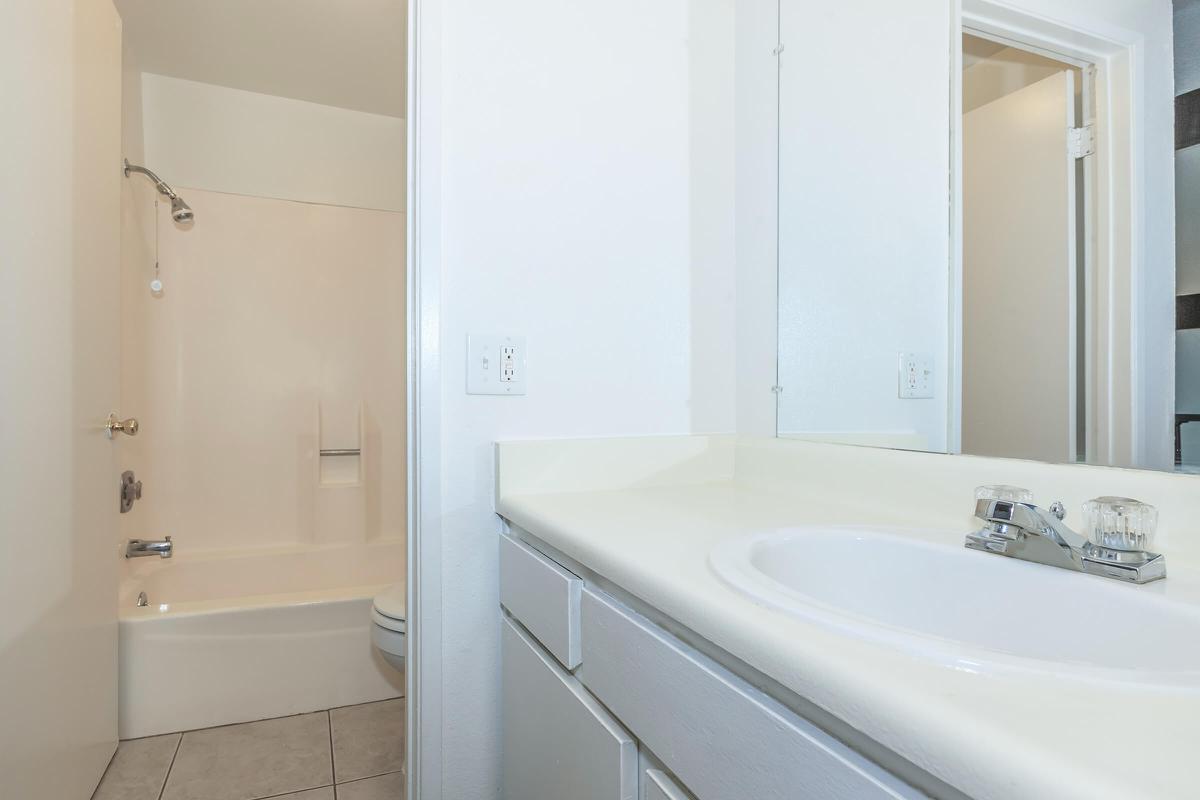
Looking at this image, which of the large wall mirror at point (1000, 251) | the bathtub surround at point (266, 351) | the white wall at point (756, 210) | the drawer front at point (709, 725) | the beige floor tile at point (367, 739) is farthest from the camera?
the bathtub surround at point (266, 351)

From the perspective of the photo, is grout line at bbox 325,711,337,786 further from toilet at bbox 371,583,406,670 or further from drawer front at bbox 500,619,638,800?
drawer front at bbox 500,619,638,800

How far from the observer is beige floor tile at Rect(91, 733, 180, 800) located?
153 cm

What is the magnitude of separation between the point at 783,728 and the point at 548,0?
4.29ft

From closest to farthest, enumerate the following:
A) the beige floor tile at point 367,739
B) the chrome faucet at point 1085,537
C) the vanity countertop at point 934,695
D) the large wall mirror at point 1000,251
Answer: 1. the vanity countertop at point 934,695
2. the chrome faucet at point 1085,537
3. the large wall mirror at point 1000,251
4. the beige floor tile at point 367,739

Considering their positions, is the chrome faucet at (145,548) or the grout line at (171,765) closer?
the grout line at (171,765)

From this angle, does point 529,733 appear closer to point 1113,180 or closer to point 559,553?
point 559,553

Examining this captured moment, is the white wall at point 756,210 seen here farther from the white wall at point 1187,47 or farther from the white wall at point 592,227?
the white wall at point 1187,47

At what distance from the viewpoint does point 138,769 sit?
64.4 inches

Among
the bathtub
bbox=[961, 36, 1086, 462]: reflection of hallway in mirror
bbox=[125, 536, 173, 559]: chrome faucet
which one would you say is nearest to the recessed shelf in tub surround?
bbox=[125, 536, 173, 559]: chrome faucet

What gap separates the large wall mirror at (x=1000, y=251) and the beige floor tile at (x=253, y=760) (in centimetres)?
151

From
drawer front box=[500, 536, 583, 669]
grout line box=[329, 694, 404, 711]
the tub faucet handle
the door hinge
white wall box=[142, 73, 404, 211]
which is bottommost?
grout line box=[329, 694, 404, 711]

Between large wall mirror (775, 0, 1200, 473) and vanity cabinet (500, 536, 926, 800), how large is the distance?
0.57 meters

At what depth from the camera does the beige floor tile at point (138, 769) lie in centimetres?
153

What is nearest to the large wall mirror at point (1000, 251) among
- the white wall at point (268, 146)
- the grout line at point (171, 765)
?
the grout line at point (171, 765)
